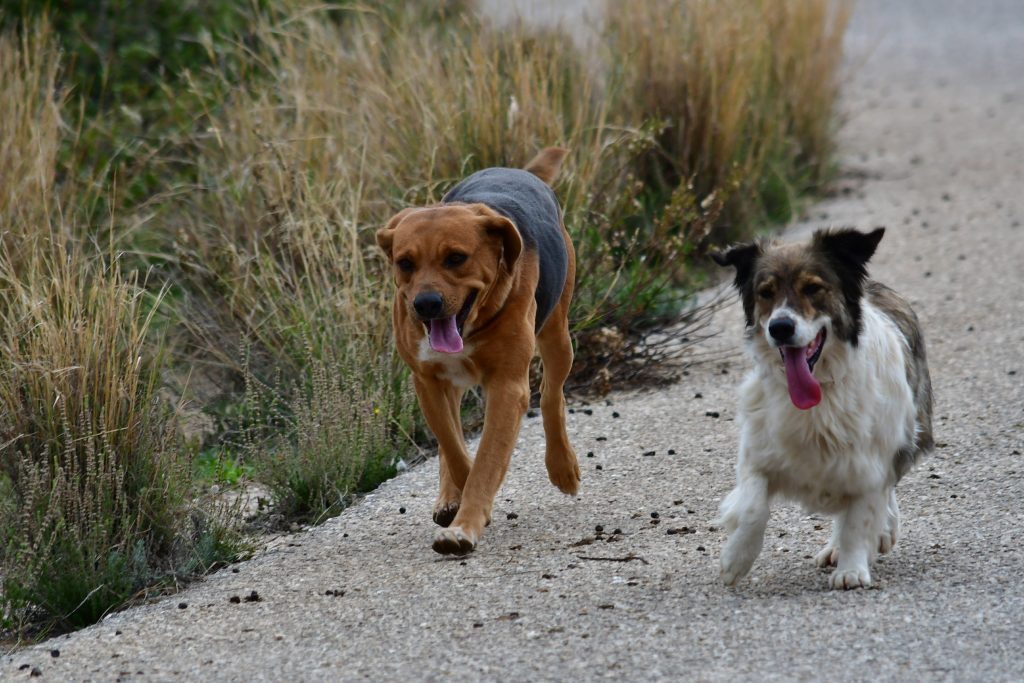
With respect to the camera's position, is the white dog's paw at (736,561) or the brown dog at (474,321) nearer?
the white dog's paw at (736,561)

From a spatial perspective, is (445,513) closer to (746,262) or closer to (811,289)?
(746,262)

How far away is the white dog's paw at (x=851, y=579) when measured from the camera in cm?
459

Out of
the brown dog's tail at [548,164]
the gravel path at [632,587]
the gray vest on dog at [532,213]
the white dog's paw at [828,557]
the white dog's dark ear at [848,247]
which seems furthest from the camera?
the brown dog's tail at [548,164]

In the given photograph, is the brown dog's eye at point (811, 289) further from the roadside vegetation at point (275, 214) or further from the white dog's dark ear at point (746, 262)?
the roadside vegetation at point (275, 214)

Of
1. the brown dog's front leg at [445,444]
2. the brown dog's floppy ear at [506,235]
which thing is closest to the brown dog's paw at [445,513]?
the brown dog's front leg at [445,444]

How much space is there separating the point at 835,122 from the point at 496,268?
28.0ft

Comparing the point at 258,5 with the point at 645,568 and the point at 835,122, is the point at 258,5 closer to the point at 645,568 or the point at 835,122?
the point at 835,122

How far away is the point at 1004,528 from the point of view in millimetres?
5105

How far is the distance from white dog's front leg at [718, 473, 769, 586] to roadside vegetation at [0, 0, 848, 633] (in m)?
1.96

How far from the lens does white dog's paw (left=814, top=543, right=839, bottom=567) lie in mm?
4865

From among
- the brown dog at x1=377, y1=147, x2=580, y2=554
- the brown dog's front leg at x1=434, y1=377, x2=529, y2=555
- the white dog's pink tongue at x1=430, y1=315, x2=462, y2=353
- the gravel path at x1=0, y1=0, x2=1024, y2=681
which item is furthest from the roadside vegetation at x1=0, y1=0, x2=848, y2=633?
the white dog's pink tongue at x1=430, y1=315, x2=462, y2=353

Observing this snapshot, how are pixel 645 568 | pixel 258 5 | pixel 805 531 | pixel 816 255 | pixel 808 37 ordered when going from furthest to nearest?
pixel 808 37, pixel 258 5, pixel 805 531, pixel 645 568, pixel 816 255

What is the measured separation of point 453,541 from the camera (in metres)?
5.09

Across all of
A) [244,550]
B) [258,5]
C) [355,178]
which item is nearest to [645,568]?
[244,550]
